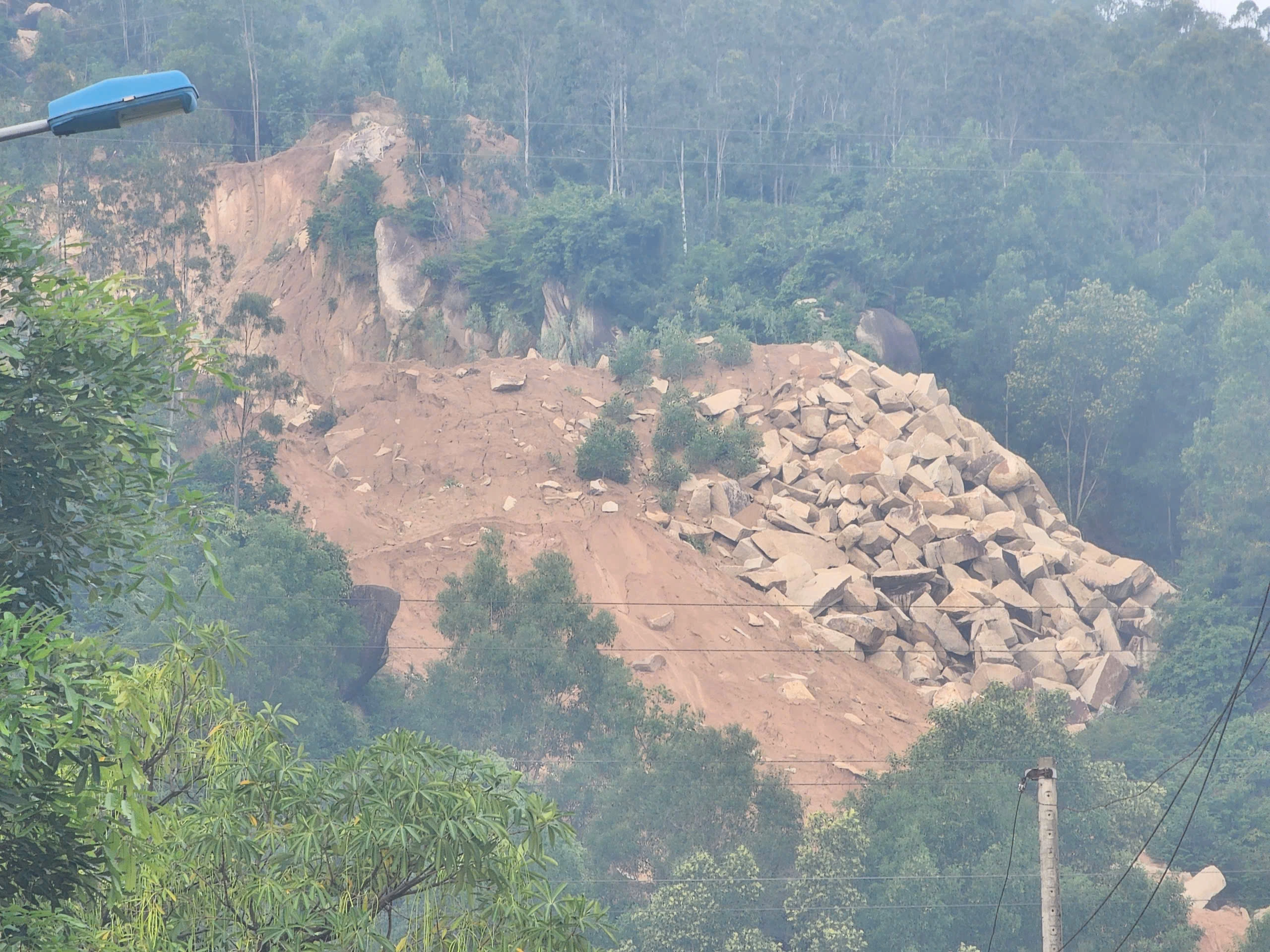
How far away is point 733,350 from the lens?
47000 mm

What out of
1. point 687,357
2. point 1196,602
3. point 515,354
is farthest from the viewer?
point 515,354

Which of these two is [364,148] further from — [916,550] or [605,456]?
[916,550]

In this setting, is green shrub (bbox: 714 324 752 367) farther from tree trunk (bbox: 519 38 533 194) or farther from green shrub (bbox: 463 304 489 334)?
tree trunk (bbox: 519 38 533 194)

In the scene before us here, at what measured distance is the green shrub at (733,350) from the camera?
154ft

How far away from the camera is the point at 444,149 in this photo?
57.8 m

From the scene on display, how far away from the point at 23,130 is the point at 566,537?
113 ft

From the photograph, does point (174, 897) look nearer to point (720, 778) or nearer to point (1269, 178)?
point (720, 778)

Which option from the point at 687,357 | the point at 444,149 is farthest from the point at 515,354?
the point at 444,149

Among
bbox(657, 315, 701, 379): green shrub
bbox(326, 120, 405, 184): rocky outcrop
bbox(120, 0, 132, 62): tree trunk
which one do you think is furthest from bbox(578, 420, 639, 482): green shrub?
bbox(120, 0, 132, 62): tree trunk

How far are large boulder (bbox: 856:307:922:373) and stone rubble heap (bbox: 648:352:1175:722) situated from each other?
4.92 meters

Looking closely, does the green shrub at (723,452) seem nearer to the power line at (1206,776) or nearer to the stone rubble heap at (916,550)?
the stone rubble heap at (916,550)

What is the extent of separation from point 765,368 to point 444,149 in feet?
59.6

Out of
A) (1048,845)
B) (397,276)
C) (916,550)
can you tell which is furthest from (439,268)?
(1048,845)

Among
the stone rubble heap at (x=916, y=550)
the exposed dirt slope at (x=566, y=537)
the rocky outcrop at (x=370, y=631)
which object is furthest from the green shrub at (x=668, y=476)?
the rocky outcrop at (x=370, y=631)
